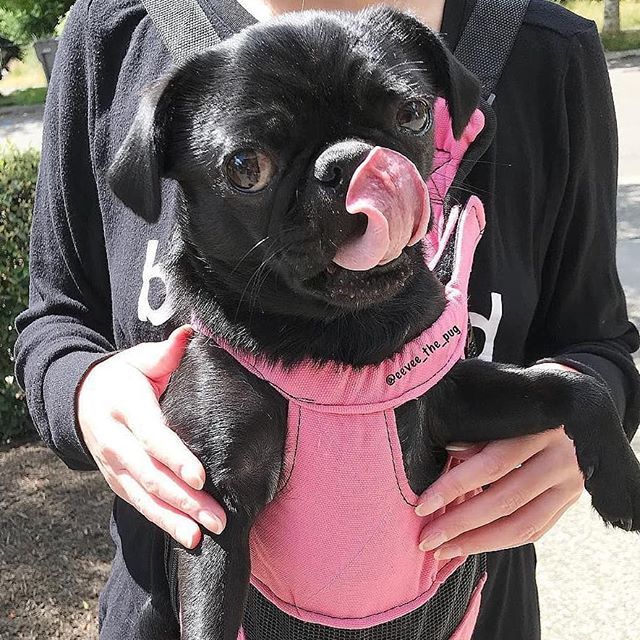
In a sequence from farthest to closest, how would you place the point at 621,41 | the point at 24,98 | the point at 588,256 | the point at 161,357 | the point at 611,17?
the point at 24,98
the point at 611,17
the point at 621,41
the point at 588,256
the point at 161,357

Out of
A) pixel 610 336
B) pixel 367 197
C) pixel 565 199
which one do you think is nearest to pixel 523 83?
pixel 565 199

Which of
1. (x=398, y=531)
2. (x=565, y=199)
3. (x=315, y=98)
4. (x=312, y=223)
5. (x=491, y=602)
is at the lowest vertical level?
(x=491, y=602)

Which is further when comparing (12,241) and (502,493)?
(12,241)

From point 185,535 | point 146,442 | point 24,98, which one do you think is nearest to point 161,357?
point 146,442

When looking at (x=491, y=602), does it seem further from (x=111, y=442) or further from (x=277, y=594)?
(x=111, y=442)

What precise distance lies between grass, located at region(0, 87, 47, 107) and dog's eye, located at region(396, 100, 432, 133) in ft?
59.4

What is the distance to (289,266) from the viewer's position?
1.15m

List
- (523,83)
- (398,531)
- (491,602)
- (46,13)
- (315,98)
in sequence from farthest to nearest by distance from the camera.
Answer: (46,13) → (491,602) → (523,83) → (398,531) → (315,98)

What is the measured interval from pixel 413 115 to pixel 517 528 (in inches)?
27.1

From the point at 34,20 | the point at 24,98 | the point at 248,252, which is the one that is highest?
the point at 248,252

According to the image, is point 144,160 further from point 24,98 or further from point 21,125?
point 24,98

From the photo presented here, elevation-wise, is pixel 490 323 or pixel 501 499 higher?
pixel 490 323

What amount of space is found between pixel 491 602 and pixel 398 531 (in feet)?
1.62

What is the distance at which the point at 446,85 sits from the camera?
1.32m
